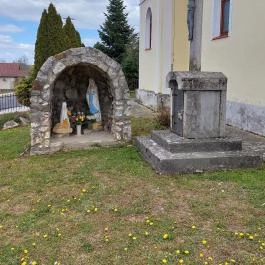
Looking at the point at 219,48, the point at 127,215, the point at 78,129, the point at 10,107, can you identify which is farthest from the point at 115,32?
the point at 127,215

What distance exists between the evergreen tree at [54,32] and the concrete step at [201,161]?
9.25 meters

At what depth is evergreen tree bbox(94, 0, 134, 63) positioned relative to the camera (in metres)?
28.4

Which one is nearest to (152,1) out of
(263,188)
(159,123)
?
(159,123)

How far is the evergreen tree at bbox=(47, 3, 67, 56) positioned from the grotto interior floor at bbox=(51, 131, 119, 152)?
654 centimetres

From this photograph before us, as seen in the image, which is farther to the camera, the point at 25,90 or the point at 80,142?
the point at 25,90

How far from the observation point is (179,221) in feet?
14.4

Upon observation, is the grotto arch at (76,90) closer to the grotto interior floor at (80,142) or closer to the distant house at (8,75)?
the grotto interior floor at (80,142)

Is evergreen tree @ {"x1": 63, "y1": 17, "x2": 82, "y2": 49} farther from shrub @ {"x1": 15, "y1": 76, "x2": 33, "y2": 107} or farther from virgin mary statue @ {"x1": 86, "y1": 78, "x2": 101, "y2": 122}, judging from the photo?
virgin mary statue @ {"x1": 86, "y1": 78, "x2": 101, "y2": 122}

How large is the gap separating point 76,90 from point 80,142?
188 cm

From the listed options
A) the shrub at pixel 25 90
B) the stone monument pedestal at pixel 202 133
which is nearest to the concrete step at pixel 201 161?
the stone monument pedestal at pixel 202 133

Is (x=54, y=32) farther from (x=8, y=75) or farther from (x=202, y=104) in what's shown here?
(x=8, y=75)

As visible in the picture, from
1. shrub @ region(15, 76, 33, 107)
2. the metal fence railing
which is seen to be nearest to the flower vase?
shrub @ region(15, 76, 33, 107)

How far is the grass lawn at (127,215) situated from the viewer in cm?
368

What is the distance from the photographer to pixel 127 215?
459 cm
